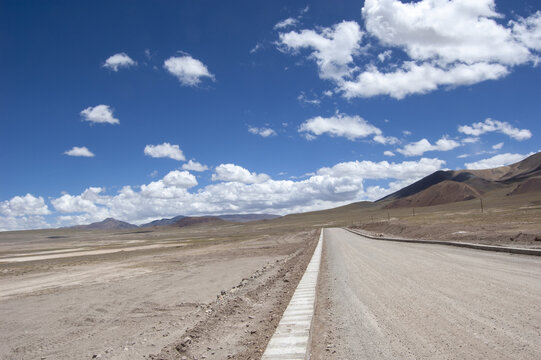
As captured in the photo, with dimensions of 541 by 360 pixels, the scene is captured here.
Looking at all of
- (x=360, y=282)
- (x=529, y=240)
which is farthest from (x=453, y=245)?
(x=360, y=282)

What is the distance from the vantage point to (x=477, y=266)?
14344 mm

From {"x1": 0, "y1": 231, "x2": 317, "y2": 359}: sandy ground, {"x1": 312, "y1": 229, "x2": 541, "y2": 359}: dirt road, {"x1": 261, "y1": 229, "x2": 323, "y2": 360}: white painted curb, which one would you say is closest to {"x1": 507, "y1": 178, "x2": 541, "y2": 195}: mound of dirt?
{"x1": 312, "y1": 229, "x2": 541, "y2": 359}: dirt road

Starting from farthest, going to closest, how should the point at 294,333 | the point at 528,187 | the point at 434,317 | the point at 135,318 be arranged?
the point at 528,187 → the point at 135,318 → the point at 434,317 → the point at 294,333

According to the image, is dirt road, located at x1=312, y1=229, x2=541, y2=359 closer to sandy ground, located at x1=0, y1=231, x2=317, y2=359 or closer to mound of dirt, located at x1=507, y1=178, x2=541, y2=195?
sandy ground, located at x1=0, y1=231, x2=317, y2=359

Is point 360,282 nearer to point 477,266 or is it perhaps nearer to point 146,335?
point 477,266

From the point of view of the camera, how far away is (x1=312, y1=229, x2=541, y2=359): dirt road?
17.9 ft

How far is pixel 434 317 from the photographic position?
718 centimetres

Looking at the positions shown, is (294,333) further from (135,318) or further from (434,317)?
(135,318)

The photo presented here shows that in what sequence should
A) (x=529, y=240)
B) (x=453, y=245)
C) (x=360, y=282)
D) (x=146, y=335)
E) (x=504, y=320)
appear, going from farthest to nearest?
(x=453, y=245), (x=529, y=240), (x=360, y=282), (x=146, y=335), (x=504, y=320)

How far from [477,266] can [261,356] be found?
1174 centimetres

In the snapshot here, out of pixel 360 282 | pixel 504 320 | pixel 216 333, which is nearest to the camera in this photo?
pixel 504 320

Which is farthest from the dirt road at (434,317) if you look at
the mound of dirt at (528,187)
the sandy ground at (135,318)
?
the mound of dirt at (528,187)

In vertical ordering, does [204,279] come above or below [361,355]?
below

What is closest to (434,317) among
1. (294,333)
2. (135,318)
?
(294,333)
